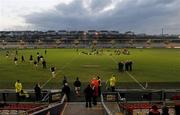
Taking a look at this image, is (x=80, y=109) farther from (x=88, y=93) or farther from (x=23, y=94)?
(x=23, y=94)

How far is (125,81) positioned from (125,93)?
12195mm

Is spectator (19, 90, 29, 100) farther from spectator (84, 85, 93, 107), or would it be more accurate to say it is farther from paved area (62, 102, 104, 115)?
spectator (84, 85, 93, 107)

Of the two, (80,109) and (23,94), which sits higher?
(23,94)

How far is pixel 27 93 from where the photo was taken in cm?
3394

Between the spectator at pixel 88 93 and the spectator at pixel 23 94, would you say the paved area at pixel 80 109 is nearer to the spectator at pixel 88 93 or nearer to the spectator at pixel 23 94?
the spectator at pixel 88 93

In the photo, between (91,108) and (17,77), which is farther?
(17,77)

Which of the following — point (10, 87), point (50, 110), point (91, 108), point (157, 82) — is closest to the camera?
point (50, 110)

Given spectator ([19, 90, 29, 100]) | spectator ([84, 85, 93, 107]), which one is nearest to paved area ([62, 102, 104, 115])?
spectator ([84, 85, 93, 107])

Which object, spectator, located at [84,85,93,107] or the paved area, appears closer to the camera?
the paved area

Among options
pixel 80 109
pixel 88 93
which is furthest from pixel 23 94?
pixel 88 93

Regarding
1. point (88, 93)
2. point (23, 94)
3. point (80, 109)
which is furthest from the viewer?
point (23, 94)

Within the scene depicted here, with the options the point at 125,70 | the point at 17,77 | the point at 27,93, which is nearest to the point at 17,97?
the point at 27,93

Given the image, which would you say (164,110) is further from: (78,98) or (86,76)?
(86,76)

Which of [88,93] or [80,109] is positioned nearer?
[80,109]
